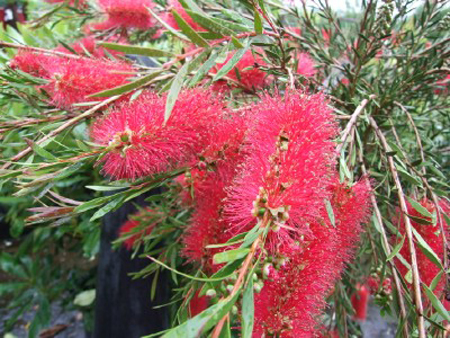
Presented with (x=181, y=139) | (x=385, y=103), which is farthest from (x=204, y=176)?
(x=385, y=103)

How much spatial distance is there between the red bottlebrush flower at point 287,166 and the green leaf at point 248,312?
57mm

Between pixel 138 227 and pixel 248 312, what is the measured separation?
1.39 feet

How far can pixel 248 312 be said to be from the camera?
0.79 ft

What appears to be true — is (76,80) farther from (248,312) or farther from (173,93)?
(248,312)

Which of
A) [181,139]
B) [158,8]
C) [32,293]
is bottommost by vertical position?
[32,293]

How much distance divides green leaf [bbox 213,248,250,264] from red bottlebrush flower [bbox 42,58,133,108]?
0.97ft

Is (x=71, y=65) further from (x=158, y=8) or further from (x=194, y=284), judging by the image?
(x=158, y=8)

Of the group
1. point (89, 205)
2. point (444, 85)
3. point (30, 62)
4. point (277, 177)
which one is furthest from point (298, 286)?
point (444, 85)

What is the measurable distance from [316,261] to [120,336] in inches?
18.8

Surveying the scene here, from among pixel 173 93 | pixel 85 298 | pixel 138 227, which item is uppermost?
pixel 173 93

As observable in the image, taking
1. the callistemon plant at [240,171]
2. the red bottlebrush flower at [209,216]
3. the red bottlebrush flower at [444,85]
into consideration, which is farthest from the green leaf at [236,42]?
the red bottlebrush flower at [444,85]

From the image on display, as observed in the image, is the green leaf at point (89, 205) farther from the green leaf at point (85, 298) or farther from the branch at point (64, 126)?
the green leaf at point (85, 298)

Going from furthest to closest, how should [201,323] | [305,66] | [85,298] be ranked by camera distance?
[85,298], [305,66], [201,323]

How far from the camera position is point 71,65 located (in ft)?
1.57
